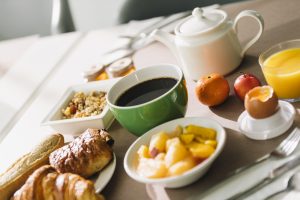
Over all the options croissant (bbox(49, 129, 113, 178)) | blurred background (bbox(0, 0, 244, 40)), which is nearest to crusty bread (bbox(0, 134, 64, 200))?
croissant (bbox(49, 129, 113, 178))

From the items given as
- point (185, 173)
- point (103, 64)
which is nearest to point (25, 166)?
point (185, 173)

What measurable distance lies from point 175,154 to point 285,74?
12.0 inches

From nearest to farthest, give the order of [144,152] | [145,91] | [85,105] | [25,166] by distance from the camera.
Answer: [144,152]
[25,166]
[145,91]
[85,105]

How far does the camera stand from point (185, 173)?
0.73m

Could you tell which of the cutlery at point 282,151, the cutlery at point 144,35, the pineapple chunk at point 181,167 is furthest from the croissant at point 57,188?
the cutlery at point 144,35

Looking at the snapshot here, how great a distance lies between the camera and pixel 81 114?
1099 millimetres

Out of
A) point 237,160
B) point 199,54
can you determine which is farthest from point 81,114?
point 237,160

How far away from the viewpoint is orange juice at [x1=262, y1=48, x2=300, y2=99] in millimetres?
894

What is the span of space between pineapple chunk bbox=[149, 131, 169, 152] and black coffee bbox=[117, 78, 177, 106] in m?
0.15

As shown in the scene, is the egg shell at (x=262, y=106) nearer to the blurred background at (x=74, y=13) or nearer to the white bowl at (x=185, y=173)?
the white bowl at (x=185, y=173)

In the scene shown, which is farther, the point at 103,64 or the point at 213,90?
the point at 103,64

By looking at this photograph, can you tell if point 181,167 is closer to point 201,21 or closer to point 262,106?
point 262,106

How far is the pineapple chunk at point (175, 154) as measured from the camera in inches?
29.6

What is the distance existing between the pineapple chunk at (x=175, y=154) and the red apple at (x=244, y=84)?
0.83 feet
